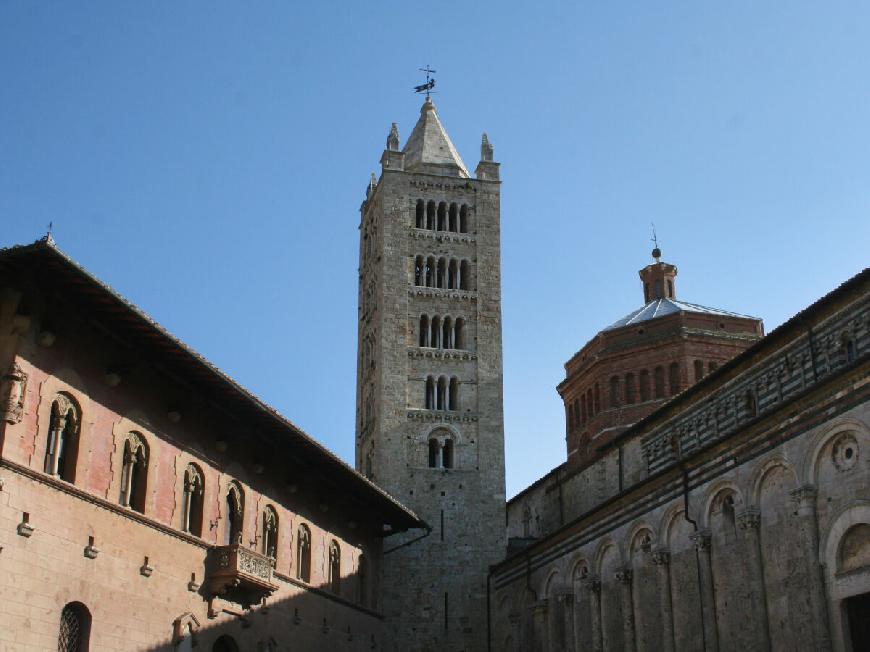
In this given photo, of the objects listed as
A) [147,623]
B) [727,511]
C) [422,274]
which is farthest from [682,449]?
[147,623]

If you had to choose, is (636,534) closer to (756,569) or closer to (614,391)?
(756,569)

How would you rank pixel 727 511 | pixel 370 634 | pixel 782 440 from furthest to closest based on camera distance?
pixel 370 634, pixel 727 511, pixel 782 440

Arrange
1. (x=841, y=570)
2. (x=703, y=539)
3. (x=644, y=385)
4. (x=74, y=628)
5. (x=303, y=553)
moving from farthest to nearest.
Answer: (x=644, y=385) → (x=303, y=553) → (x=703, y=539) → (x=841, y=570) → (x=74, y=628)

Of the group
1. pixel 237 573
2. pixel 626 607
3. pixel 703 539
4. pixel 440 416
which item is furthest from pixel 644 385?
pixel 237 573

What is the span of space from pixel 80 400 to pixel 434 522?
61.6ft

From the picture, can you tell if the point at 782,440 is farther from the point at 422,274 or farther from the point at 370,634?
the point at 422,274

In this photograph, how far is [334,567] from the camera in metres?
28.0

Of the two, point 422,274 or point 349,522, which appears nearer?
point 349,522

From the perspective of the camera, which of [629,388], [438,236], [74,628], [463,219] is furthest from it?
[629,388]

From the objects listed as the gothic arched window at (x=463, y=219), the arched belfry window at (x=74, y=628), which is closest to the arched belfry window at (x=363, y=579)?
the arched belfry window at (x=74, y=628)

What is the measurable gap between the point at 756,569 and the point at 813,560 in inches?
66.4

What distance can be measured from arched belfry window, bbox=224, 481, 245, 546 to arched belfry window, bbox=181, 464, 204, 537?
118 centimetres

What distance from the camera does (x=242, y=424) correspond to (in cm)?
2316

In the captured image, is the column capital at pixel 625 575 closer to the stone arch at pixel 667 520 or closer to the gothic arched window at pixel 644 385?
the stone arch at pixel 667 520
